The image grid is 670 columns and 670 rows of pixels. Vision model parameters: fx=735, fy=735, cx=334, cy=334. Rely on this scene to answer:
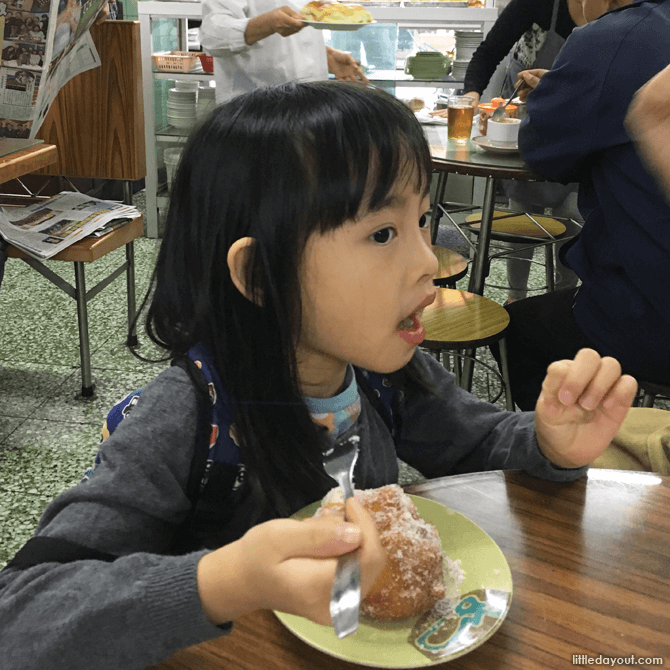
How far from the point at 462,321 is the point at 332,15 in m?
1.54

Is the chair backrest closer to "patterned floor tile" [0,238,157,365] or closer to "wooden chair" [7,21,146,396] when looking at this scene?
"wooden chair" [7,21,146,396]

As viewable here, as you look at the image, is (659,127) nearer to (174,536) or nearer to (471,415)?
(471,415)

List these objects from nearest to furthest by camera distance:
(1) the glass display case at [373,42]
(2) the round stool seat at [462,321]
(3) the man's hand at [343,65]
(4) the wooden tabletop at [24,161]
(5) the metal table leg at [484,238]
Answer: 1. (2) the round stool seat at [462,321]
2. (4) the wooden tabletop at [24,161]
3. (5) the metal table leg at [484,238]
4. (3) the man's hand at [343,65]
5. (1) the glass display case at [373,42]

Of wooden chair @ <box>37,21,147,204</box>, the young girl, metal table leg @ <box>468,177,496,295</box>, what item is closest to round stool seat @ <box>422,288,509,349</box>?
metal table leg @ <box>468,177,496,295</box>

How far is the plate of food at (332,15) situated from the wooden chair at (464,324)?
1260mm

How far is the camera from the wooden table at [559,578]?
59cm

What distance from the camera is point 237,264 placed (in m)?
0.82

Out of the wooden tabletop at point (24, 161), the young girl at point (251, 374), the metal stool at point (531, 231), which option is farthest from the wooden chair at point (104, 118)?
the young girl at point (251, 374)

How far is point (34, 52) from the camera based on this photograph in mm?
2291

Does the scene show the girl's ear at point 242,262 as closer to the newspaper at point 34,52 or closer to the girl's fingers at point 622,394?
the girl's fingers at point 622,394

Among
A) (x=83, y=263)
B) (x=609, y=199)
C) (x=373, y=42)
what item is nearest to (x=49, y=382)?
(x=83, y=263)

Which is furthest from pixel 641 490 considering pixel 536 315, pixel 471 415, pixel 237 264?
pixel 536 315

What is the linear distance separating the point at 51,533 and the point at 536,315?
1.59 meters

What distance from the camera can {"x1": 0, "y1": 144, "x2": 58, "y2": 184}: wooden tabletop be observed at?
2041mm
